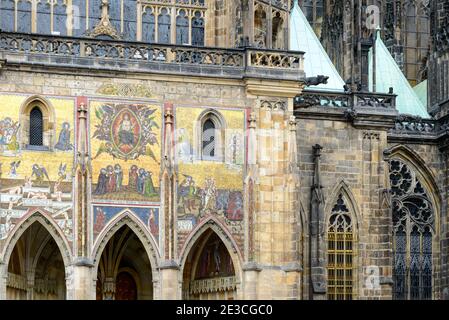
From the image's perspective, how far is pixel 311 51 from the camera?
47500 mm

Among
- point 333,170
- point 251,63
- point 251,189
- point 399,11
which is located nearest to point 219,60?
point 251,63

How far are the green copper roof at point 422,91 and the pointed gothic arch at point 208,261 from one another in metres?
11.9

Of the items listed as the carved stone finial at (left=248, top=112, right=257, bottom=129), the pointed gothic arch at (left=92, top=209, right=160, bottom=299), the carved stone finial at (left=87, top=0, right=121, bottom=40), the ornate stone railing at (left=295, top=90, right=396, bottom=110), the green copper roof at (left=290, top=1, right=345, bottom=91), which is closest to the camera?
the pointed gothic arch at (left=92, top=209, right=160, bottom=299)

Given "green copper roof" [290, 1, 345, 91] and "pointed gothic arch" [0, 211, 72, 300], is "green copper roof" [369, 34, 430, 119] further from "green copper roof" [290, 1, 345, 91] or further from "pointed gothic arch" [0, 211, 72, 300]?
"pointed gothic arch" [0, 211, 72, 300]

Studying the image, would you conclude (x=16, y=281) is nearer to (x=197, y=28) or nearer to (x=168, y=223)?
(x=168, y=223)

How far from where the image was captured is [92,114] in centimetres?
3944

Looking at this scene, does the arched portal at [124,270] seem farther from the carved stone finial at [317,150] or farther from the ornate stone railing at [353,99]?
the ornate stone railing at [353,99]

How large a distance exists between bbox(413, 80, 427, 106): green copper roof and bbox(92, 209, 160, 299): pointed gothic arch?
40.8 feet

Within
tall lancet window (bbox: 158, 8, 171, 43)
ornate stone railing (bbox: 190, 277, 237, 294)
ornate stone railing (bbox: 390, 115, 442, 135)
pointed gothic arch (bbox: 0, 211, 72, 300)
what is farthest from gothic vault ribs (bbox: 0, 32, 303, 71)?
ornate stone railing (bbox: 390, 115, 442, 135)

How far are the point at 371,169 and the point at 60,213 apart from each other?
1081 cm

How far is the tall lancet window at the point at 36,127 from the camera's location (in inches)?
1539

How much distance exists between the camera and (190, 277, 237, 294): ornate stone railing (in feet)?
133

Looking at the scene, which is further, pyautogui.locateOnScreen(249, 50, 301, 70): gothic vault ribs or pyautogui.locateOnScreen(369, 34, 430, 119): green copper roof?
pyautogui.locateOnScreen(369, 34, 430, 119): green copper roof

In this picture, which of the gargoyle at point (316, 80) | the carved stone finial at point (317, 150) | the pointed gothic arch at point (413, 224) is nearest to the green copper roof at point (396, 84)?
the pointed gothic arch at point (413, 224)
